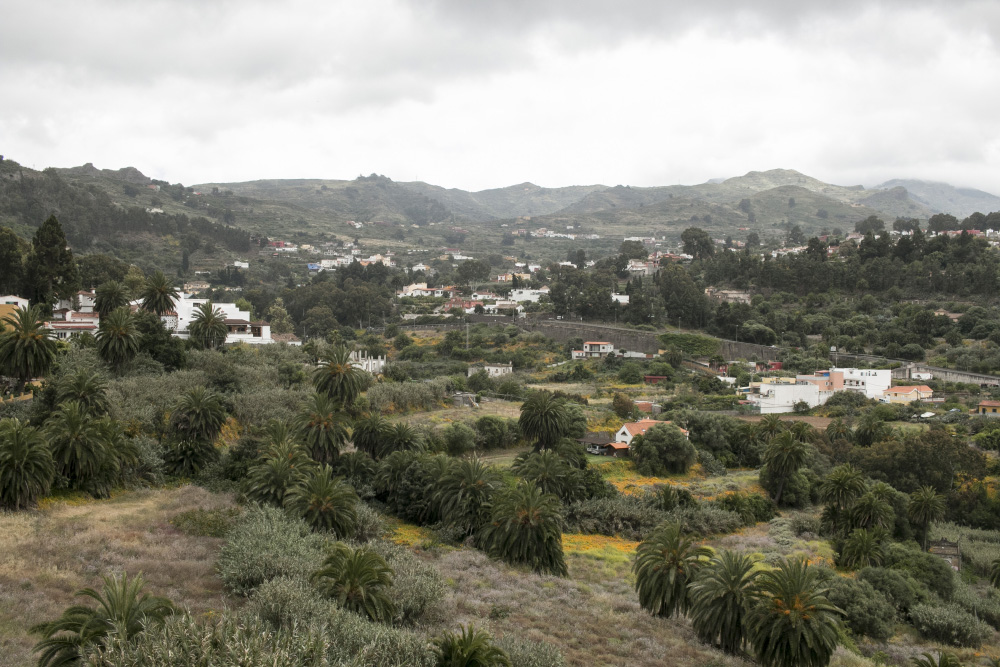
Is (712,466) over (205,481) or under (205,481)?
under

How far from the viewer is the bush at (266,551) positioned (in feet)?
54.5

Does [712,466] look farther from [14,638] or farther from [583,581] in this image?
[14,638]

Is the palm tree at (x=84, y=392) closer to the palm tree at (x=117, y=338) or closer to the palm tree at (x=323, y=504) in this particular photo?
the palm tree at (x=117, y=338)

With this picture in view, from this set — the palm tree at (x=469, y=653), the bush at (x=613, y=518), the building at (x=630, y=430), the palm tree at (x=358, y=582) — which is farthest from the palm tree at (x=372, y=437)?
the palm tree at (x=469, y=653)

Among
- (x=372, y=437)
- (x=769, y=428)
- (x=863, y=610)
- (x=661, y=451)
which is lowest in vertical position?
(x=863, y=610)

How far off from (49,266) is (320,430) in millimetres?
24906

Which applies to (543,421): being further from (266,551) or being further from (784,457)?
(266,551)

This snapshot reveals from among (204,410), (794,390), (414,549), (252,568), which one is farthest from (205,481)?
(794,390)

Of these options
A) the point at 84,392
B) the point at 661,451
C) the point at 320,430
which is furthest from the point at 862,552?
the point at 84,392

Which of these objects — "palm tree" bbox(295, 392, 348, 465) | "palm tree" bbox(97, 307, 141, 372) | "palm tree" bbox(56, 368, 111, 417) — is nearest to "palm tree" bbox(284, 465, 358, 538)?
"palm tree" bbox(295, 392, 348, 465)

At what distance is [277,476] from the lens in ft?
77.9

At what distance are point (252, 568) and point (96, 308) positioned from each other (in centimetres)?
2803

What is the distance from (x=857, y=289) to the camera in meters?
79.4

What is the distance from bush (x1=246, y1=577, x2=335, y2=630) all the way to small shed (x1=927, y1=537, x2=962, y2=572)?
29.6 metres
